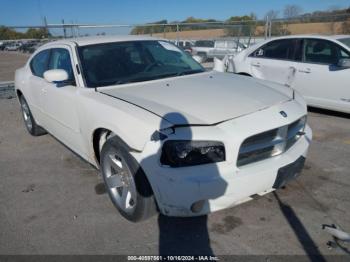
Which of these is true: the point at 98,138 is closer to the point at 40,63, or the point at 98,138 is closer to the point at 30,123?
the point at 40,63

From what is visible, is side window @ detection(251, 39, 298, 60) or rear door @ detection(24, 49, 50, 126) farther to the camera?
side window @ detection(251, 39, 298, 60)

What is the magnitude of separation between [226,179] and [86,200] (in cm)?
169

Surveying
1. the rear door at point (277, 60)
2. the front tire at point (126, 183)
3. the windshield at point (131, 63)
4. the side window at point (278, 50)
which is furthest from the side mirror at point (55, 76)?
the side window at point (278, 50)

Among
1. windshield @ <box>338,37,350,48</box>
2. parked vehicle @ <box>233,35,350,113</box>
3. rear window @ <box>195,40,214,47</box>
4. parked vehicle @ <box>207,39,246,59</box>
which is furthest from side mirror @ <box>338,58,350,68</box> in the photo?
rear window @ <box>195,40,214,47</box>

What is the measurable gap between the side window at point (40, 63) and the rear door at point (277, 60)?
4158mm

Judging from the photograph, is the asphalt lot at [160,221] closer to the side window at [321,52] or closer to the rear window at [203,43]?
the side window at [321,52]

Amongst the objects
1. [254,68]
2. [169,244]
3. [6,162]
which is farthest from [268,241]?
[254,68]

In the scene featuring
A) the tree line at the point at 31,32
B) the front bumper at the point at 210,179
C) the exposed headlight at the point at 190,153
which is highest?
the tree line at the point at 31,32

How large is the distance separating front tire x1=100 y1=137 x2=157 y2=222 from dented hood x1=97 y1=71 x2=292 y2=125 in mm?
444

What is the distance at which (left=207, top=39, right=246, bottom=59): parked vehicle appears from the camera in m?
13.1

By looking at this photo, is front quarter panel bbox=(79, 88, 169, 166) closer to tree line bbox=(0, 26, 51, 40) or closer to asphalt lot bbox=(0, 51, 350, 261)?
asphalt lot bbox=(0, 51, 350, 261)

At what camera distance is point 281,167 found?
8.95 ft

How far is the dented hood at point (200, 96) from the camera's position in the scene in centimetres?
267

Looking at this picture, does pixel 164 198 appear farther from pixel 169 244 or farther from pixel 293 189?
pixel 293 189
